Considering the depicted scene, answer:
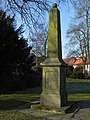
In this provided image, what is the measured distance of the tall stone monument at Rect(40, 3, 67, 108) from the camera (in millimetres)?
15016

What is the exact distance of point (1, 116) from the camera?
40.4 feet

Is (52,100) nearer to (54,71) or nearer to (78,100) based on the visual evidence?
(54,71)

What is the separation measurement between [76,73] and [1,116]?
51.6 m

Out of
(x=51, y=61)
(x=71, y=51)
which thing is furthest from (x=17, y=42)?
(x=71, y=51)

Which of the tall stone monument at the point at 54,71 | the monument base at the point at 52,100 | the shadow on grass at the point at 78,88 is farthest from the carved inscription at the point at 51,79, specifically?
the shadow on grass at the point at 78,88

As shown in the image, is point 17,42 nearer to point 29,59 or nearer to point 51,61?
point 29,59

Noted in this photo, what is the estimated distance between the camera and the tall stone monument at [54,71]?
15016 millimetres

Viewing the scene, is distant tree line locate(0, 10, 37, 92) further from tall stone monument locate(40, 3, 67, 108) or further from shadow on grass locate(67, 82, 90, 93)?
tall stone monument locate(40, 3, 67, 108)

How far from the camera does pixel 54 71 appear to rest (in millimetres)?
15156

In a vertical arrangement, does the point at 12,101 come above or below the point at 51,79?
below

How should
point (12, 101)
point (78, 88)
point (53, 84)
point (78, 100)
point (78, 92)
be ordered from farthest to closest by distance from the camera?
point (78, 88), point (78, 92), point (78, 100), point (12, 101), point (53, 84)

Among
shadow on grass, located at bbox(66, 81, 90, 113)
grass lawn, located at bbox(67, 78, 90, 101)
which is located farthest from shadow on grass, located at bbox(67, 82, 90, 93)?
shadow on grass, located at bbox(66, 81, 90, 113)

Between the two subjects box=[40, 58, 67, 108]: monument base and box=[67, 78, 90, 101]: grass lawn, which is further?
box=[67, 78, 90, 101]: grass lawn

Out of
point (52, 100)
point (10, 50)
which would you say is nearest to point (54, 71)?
point (52, 100)
